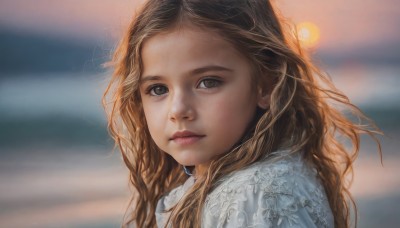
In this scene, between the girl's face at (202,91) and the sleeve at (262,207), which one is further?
the girl's face at (202,91)

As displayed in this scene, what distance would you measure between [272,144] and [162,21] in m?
0.39

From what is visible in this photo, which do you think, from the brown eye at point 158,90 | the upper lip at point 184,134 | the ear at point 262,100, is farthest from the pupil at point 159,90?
the ear at point 262,100

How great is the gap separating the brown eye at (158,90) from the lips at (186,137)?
0.11 metres

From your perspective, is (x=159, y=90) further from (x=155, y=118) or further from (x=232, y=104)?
(x=232, y=104)

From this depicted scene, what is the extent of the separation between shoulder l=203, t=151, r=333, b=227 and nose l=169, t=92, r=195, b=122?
17cm

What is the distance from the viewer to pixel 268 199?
1526 millimetres

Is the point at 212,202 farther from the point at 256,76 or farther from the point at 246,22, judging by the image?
the point at 246,22

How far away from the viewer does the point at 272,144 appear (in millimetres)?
1739

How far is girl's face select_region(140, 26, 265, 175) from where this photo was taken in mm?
1715

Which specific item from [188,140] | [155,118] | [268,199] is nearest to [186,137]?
[188,140]

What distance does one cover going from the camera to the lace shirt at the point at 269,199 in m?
1.51

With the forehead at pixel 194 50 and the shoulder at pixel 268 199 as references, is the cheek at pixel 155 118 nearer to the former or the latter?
the forehead at pixel 194 50

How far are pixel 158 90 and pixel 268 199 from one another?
0.44 m

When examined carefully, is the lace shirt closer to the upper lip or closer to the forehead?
the upper lip
